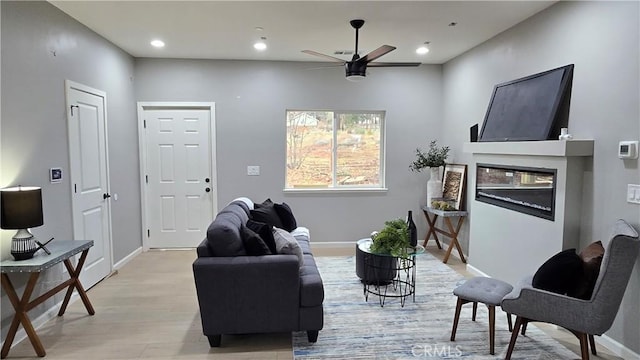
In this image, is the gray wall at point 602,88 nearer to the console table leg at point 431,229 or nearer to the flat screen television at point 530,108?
the flat screen television at point 530,108

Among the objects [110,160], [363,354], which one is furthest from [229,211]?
[110,160]

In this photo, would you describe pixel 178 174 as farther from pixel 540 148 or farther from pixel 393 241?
pixel 540 148

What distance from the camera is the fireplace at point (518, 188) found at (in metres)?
3.19

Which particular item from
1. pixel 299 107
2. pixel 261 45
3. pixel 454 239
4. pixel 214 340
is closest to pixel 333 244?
pixel 454 239

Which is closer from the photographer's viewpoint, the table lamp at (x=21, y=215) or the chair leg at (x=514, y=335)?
the chair leg at (x=514, y=335)

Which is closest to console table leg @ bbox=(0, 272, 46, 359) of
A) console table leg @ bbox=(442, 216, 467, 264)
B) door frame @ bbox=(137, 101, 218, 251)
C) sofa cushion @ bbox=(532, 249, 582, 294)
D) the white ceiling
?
the white ceiling

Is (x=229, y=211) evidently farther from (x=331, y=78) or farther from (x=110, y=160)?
(x=331, y=78)

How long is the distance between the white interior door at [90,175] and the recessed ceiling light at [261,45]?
185 cm

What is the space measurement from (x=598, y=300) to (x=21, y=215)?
12.7ft

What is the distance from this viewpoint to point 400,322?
3.18 m

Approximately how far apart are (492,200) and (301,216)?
2698 millimetres

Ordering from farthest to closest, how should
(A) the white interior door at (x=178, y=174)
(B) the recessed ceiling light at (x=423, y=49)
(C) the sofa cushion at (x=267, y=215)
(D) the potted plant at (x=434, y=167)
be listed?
1. (A) the white interior door at (x=178, y=174)
2. (D) the potted plant at (x=434, y=167)
3. (B) the recessed ceiling light at (x=423, y=49)
4. (C) the sofa cushion at (x=267, y=215)

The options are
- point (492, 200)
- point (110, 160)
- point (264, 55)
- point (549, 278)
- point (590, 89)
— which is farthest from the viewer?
point (264, 55)

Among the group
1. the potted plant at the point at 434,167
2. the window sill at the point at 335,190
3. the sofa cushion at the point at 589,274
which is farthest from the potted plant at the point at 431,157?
the sofa cushion at the point at 589,274
